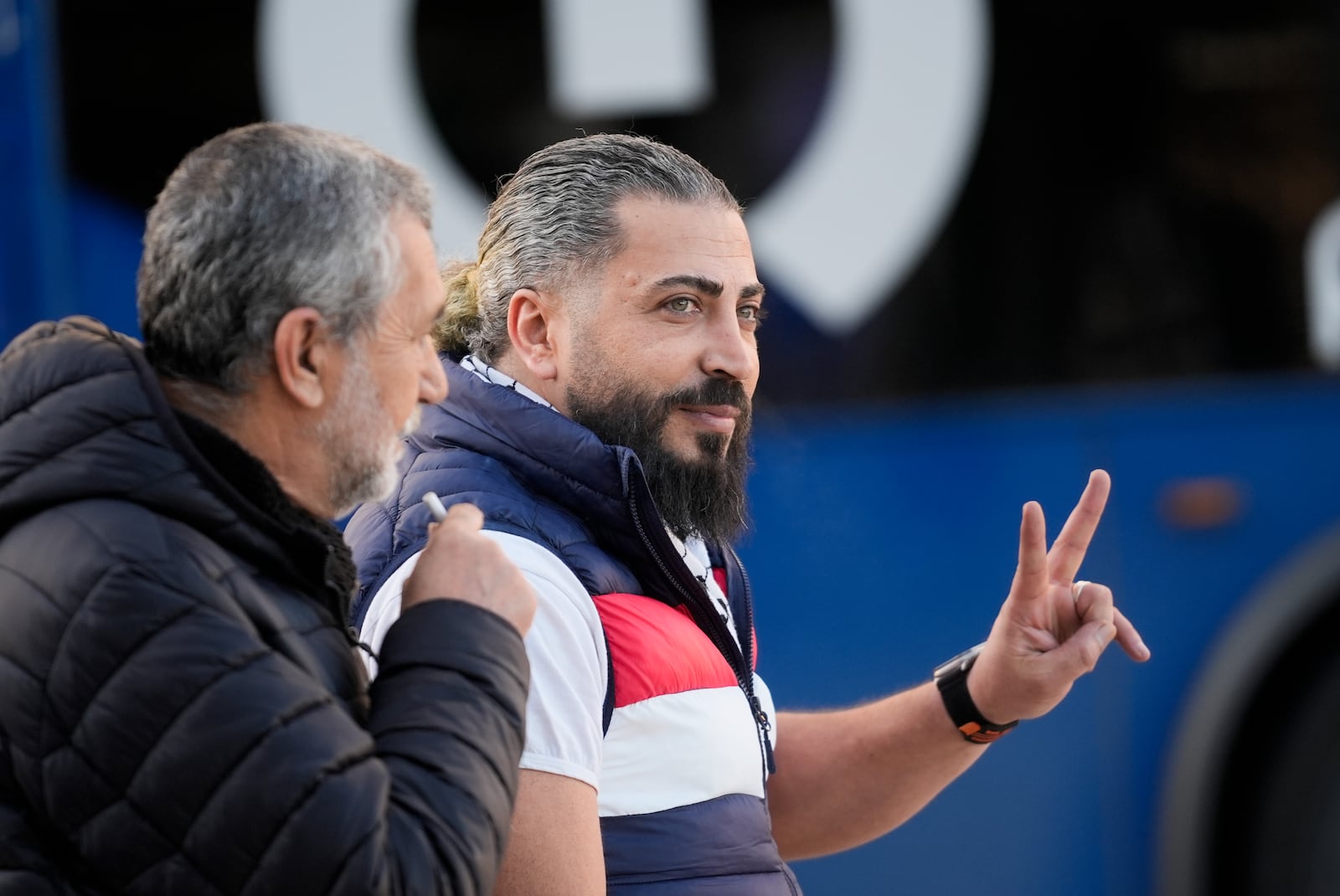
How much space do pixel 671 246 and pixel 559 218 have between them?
17 centimetres

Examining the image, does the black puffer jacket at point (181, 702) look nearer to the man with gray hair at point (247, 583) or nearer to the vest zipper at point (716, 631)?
the man with gray hair at point (247, 583)

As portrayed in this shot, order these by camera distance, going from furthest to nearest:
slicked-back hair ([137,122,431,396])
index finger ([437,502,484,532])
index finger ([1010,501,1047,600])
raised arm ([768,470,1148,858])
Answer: raised arm ([768,470,1148,858]) → index finger ([1010,501,1047,600]) → index finger ([437,502,484,532]) → slicked-back hair ([137,122,431,396])

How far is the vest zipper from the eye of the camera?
6.91ft

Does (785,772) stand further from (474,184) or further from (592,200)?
(474,184)

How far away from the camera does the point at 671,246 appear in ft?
7.61

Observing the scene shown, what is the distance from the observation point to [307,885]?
1.41 meters

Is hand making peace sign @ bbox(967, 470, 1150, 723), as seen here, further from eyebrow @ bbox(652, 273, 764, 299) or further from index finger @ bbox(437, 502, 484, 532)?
index finger @ bbox(437, 502, 484, 532)

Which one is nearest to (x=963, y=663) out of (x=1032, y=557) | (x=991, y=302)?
(x=1032, y=557)

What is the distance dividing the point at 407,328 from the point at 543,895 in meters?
0.64

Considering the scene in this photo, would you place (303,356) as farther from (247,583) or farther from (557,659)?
(557,659)

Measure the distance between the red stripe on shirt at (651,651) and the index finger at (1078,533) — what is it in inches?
23.3

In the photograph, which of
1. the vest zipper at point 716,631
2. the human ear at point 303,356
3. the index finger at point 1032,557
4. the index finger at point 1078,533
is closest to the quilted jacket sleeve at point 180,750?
the human ear at point 303,356

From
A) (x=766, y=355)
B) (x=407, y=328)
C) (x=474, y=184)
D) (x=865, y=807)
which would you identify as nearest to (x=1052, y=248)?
(x=766, y=355)

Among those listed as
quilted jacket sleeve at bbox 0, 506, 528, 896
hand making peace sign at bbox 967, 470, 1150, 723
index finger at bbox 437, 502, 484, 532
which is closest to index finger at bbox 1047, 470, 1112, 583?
hand making peace sign at bbox 967, 470, 1150, 723
